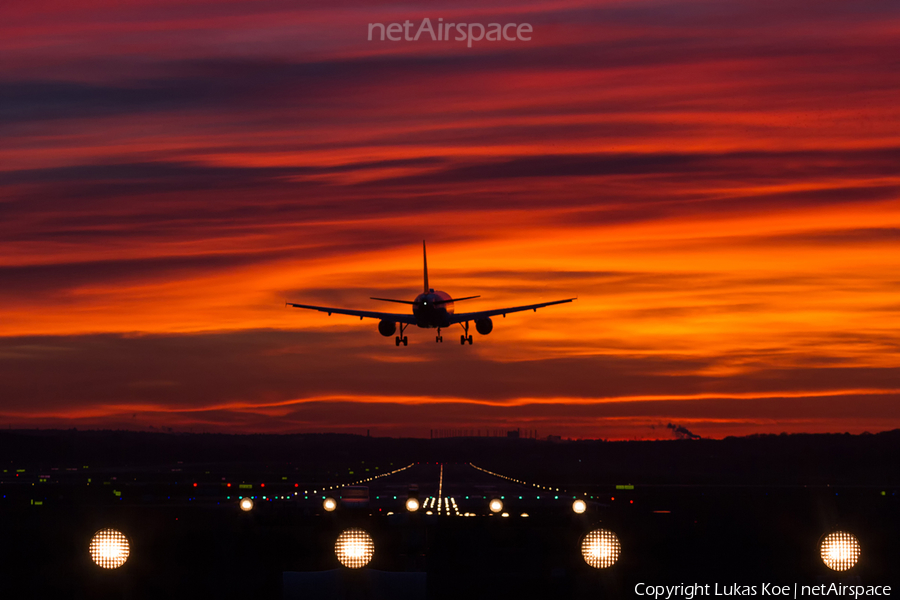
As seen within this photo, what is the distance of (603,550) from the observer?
53.7 ft

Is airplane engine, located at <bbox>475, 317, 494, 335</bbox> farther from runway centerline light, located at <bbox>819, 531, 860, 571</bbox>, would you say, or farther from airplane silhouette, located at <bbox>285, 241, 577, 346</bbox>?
runway centerline light, located at <bbox>819, 531, 860, 571</bbox>

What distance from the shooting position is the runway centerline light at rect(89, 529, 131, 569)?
16.3 metres

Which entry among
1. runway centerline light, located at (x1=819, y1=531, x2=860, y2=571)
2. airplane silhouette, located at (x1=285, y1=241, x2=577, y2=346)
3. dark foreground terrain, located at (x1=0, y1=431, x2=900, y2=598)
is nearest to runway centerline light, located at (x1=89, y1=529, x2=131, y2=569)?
dark foreground terrain, located at (x1=0, y1=431, x2=900, y2=598)

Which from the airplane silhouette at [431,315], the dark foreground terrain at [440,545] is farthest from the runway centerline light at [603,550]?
the airplane silhouette at [431,315]

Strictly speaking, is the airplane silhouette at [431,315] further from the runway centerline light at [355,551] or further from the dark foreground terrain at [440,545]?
the runway centerline light at [355,551]

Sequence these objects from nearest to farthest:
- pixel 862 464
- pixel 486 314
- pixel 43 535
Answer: pixel 43 535 < pixel 486 314 < pixel 862 464

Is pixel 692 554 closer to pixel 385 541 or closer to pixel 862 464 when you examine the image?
pixel 385 541

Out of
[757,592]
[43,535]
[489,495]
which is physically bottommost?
[757,592]

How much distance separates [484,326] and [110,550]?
7859cm

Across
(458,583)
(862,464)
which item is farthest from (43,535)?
(862,464)

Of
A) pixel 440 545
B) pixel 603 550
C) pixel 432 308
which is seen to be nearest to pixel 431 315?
pixel 432 308

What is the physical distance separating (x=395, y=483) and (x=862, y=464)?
110 metres

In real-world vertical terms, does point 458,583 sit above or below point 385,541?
below

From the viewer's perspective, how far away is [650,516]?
65250 millimetres
